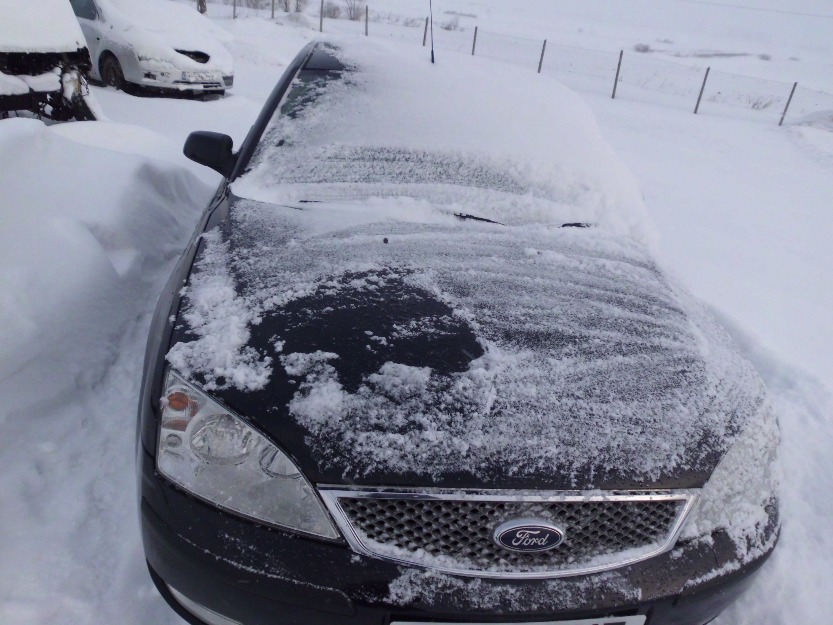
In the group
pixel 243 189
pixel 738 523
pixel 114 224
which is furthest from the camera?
pixel 114 224

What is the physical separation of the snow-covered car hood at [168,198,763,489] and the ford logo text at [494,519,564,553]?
80mm

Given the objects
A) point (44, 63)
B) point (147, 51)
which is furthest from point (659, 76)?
point (44, 63)

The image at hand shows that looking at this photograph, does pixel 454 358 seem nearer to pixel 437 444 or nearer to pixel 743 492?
pixel 437 444

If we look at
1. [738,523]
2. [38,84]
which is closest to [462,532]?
[738,523]

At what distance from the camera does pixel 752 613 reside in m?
1.68

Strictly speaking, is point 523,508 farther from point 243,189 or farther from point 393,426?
point 243,189

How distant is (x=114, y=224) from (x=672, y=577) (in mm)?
2634

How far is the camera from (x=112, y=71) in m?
6.99

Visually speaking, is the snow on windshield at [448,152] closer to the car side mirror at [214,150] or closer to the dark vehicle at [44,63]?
the car side mirror at [214,150]

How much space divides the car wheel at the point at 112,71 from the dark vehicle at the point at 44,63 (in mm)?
2661

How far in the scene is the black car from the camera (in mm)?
1136

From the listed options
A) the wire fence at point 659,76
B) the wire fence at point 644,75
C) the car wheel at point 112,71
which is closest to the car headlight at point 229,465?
the car wheel at point 112,71

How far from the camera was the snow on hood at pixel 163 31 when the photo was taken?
688 centimetres

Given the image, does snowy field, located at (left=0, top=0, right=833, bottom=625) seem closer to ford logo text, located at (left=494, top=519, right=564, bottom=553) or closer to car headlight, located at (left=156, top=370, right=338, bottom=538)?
car headlight, located at (left=156, top=370, right=338, bottom=538)
